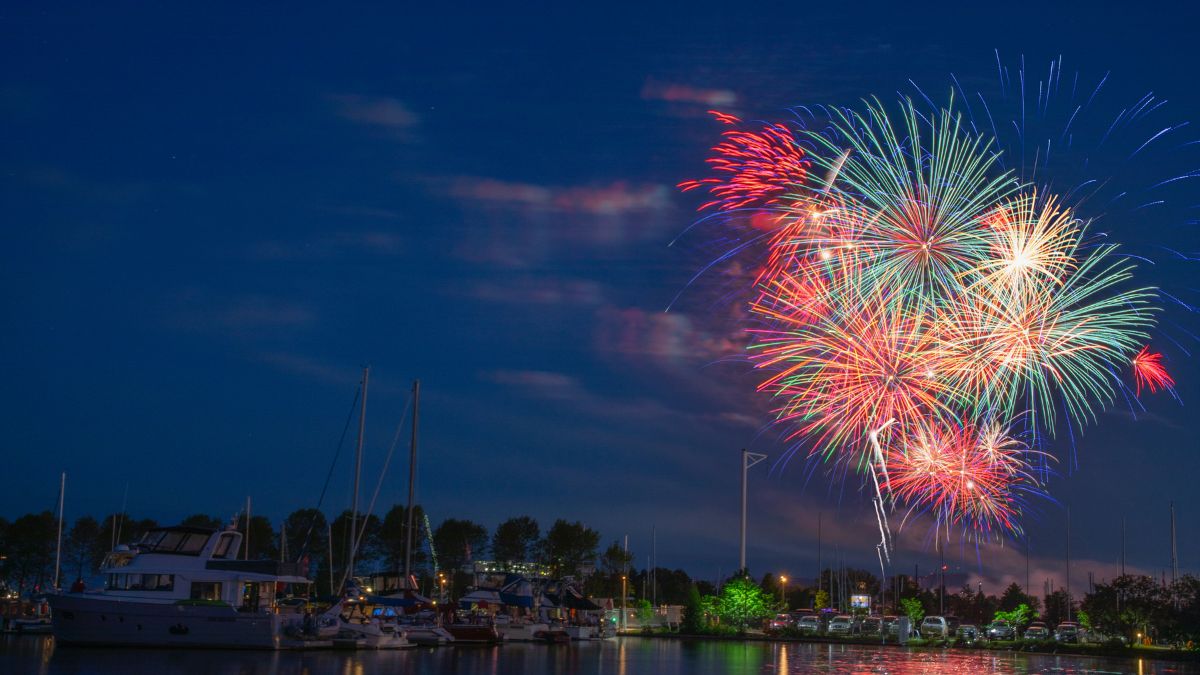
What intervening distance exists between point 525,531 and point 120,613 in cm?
8088

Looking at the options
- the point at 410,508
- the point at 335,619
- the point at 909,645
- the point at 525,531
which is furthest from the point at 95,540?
the point at 909,645

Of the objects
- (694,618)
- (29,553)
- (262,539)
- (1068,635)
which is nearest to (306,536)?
(262,539)

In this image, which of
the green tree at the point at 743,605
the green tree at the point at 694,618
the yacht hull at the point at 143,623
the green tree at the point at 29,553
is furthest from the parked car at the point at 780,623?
the green tree at the point at 29,553

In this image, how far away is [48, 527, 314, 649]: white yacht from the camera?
45.1 m

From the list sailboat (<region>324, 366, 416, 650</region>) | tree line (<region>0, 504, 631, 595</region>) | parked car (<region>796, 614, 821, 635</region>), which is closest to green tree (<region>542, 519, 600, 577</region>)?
tree line (<region>0, 504, 631, 595</region>)

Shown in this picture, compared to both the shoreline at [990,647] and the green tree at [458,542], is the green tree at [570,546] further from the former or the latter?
the shoreline at [990,647]

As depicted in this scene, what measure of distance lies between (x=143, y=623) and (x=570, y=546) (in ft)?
260

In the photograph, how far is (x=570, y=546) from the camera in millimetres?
122500

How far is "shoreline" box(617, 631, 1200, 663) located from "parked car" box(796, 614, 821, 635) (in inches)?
132

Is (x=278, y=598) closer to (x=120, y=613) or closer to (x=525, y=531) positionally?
(x=120, y=613)

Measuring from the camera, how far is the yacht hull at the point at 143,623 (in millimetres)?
44938

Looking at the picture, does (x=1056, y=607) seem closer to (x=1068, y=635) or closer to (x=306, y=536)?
(x=1068, y=635)

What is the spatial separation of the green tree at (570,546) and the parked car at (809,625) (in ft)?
148

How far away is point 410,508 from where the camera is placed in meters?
65.8
